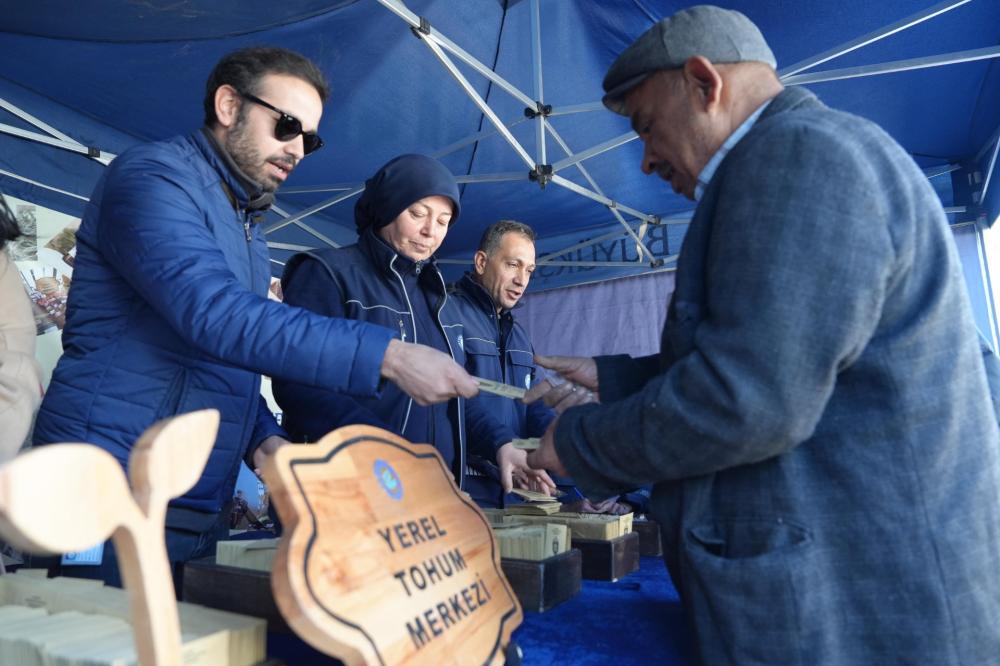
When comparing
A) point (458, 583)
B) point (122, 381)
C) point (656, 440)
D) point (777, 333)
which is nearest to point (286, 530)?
point (458, 583)

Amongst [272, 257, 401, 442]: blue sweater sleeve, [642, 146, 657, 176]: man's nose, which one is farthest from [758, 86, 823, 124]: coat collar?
[272, 257, 401, 442]: blue sweater sleeve

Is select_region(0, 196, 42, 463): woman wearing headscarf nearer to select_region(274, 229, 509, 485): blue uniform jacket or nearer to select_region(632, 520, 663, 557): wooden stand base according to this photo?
select_region(274, 229, 509, 485): blue uniform jacket

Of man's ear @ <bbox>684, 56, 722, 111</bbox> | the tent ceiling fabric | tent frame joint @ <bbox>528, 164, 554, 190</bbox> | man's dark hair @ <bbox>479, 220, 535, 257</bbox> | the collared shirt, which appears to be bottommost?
the collared shirt

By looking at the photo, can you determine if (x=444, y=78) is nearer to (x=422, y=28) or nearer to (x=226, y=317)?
(x=422, y=28)

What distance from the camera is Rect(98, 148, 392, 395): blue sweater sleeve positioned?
3.29ft

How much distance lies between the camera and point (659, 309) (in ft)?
20.3

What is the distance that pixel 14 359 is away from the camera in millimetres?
1365

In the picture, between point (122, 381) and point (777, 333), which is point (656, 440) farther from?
point (122, 381)

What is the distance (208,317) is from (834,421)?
2.92ft

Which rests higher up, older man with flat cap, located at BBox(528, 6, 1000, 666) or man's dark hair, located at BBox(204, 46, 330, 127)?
man's dark hair, located at BBox(204, 46, 330, 127)

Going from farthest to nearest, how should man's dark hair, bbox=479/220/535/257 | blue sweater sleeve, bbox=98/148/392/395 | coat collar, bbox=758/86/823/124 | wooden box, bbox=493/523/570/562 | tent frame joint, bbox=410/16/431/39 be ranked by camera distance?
tent frame joint, bbox=410/16/431/39 < man's dark hair, bbox=479/220/535/257 < wooden box, bbox=493/523/570/562 < blue sweater sleeve, bbox=98/148/392/395 < coat collar, bbox=758/86/823/124

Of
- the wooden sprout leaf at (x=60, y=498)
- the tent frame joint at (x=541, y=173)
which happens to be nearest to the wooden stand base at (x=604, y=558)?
the wooden sprout leaf at (x=60, y=498)

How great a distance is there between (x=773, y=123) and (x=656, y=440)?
0.40 metres

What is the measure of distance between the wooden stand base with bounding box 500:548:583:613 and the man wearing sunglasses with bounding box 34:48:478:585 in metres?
0.30
